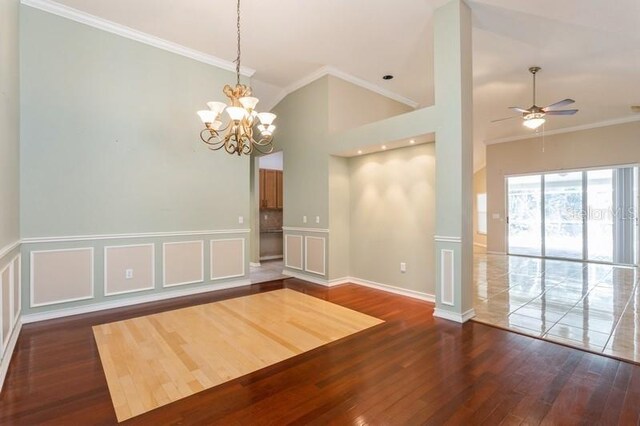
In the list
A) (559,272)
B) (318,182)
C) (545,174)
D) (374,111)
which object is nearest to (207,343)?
(318,182)

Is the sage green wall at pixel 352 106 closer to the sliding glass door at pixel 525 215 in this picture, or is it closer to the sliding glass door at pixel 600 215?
the sliding glass door at pixel 525 215

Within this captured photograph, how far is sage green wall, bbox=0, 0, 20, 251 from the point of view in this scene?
250 centimetres

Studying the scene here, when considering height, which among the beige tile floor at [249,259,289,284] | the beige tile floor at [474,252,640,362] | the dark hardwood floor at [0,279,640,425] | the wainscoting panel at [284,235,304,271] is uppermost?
the wainscoting panel at [284,235,304,271]

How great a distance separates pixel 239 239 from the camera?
206 inches

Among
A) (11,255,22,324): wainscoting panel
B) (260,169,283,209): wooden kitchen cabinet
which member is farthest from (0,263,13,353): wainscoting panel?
(260,169,283,209): wooden kitchen cabinet

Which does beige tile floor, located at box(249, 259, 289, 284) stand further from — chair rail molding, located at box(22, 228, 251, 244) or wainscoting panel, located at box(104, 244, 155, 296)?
wainscoting panel, located at box(104, 244, 155, 296)

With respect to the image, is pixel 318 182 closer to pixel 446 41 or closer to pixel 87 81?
pixel 446 41

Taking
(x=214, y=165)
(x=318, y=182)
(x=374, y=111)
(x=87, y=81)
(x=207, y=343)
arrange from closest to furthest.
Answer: (x=207, y=343)
(x=87, y=81)
(x=214, y=165)
(x=318, y=182)
(x=374, y=111)

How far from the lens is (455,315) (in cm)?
348

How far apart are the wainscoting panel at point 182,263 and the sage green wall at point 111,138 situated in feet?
0.93

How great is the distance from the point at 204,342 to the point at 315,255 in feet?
9.16

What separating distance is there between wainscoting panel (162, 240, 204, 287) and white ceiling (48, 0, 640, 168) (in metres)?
3.12

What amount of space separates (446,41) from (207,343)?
437 cm

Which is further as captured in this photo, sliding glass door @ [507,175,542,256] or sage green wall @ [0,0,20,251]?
sliding glass door @ [507,175,542,256]
